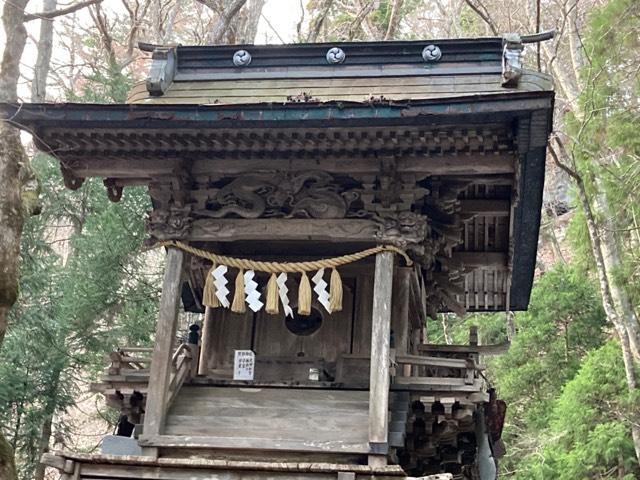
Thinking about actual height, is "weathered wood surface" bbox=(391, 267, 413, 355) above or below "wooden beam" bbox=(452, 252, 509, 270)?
below

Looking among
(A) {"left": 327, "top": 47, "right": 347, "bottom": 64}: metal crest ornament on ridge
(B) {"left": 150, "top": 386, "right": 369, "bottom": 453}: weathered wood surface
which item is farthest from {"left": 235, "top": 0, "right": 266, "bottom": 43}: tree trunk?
(B) {"left": 150, "top": 386, "right": 369, "bottom": 453}: weathered wood surface

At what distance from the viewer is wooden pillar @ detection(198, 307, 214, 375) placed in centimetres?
891

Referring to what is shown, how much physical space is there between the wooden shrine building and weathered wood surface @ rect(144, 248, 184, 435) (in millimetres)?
22

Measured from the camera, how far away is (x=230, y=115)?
7301 mm

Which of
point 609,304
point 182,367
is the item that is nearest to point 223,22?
point 609,304

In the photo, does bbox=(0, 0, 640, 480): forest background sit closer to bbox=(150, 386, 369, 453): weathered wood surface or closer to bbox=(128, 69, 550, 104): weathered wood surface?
bbox=(128, 69, 550, 104): weathered wood surface

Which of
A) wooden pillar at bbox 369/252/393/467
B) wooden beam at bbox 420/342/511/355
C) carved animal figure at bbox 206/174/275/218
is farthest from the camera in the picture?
wooden beam at bbox 420/342/511/355

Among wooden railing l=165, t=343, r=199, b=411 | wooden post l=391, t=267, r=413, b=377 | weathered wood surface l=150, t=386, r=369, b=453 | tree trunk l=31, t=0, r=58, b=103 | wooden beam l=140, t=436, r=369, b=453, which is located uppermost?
tree trunk l=31, t=0, r=58, b=103

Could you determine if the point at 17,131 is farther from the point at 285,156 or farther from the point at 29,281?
the point at 29,281

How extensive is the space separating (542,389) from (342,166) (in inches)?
515

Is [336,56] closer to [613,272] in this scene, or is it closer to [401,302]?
[401,302]

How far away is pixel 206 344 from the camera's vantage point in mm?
8992

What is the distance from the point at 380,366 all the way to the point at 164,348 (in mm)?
2205

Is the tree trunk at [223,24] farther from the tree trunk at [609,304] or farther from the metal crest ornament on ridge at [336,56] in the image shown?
the metal crest ornament on ridge at [336,56]
